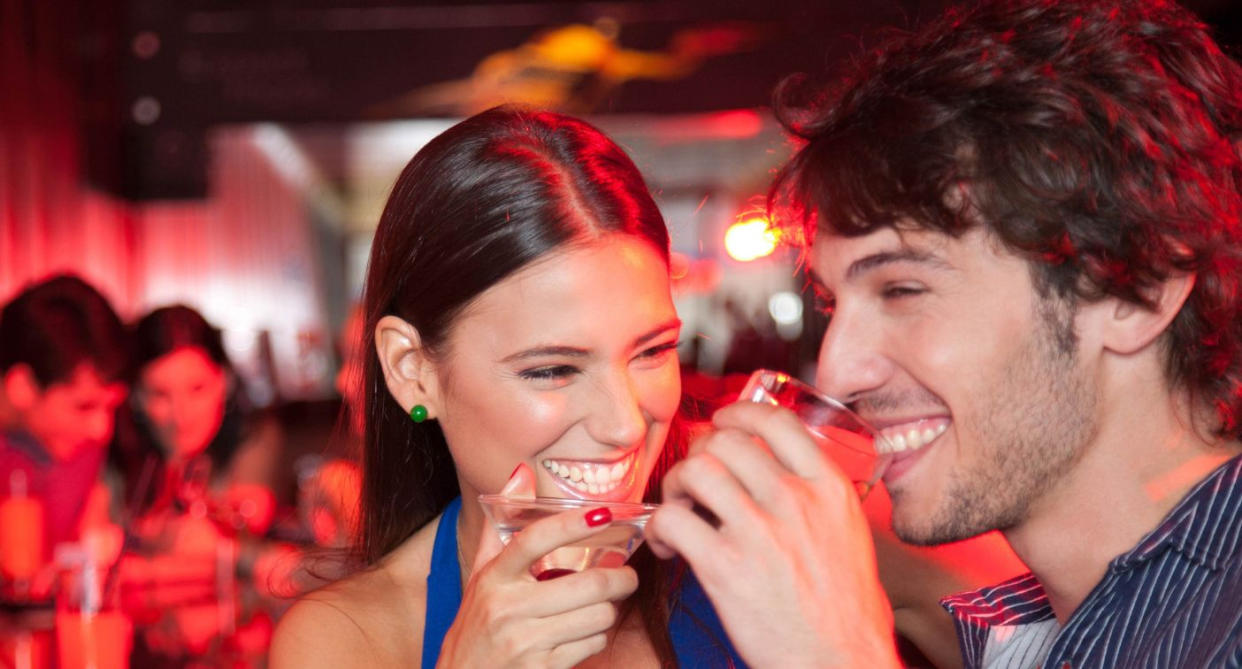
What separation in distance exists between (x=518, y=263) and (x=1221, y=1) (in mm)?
4438

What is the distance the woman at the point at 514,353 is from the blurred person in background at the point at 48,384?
2576 mm

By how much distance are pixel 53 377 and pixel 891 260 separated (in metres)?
3.64

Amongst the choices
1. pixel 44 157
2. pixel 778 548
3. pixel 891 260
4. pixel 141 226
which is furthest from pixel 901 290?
pixel 141 226

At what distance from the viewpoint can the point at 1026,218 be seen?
5.21 ft

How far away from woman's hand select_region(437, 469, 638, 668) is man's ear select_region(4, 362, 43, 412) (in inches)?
131

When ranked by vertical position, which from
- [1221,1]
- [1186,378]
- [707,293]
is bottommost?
[707,293]

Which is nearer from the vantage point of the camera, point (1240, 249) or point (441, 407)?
point (1240, 249)

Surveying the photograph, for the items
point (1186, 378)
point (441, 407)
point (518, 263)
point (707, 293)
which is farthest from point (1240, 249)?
point (707, 293)

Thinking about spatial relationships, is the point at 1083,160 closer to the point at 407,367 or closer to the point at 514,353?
the point at 514,353

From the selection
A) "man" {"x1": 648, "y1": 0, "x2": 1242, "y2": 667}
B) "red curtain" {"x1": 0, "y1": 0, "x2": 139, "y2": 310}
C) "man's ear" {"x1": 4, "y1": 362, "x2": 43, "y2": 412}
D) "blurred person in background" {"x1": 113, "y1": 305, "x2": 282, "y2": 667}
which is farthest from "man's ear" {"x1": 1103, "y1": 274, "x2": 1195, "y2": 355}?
"red curtain" {"x1": 0, "y1": 0, "x2": 139, "y2": 310}

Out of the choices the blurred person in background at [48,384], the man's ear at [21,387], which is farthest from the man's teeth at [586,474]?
the man's ear at [21,387]

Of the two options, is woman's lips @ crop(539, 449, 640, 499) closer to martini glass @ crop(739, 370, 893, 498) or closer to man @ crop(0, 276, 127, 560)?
martini glass @ crop(739, 370, 893, 498)

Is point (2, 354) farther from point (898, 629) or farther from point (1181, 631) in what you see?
point (1181, 631)

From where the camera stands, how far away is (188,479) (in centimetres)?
457
